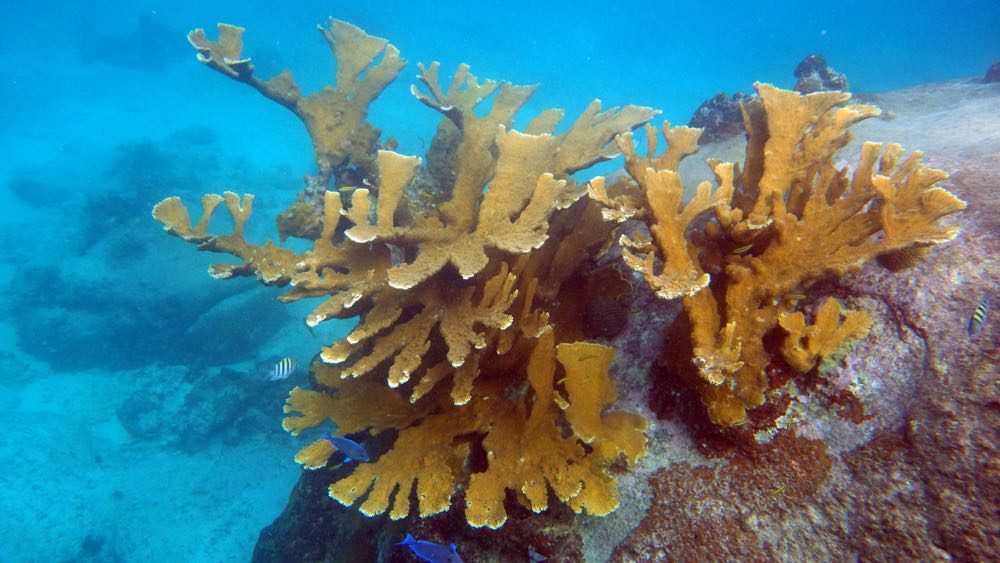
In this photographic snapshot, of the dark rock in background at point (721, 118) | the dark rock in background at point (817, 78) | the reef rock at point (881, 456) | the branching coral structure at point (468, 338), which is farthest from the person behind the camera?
the dark rock in background at point (817, 78)

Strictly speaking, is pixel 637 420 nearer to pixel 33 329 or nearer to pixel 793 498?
pixel 793 498

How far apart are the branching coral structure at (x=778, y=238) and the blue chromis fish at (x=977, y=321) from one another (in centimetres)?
39

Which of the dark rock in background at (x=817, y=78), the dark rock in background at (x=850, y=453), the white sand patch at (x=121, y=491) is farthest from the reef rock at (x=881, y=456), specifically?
the white sand patch at (x=121, y=491)

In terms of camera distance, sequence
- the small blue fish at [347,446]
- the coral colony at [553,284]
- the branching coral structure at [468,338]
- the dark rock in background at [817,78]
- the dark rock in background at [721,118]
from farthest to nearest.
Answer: the dark rock in background at [817,78]
the dark rock in background at [721,118]
the small blue fish at [347,446]
the branching coral structure at [468,338]
the coral colony at [553,284]

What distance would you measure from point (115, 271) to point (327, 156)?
1560 centimetres

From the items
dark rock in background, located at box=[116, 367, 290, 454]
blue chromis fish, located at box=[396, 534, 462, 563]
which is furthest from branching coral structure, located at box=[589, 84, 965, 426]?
dark rock in background, located at box=[116, 367, 290, 454]

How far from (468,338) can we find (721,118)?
6454mm

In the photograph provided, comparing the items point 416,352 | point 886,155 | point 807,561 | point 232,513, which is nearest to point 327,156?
point 416,352

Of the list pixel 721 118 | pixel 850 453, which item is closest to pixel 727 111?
pixel 721 118

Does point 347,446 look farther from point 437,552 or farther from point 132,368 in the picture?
point 132,368

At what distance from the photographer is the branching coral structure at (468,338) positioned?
2.57 metres

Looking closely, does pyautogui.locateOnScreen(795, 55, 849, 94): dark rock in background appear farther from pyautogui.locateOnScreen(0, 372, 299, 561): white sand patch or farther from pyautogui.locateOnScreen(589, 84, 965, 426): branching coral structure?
Answer: pyautogui.locateOnScreen(0, 372, 299, 561): white sand patch

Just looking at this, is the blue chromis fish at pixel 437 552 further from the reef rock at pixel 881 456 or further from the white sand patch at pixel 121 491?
the white sand patch at pixel 121 491

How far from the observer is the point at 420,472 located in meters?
2.87
